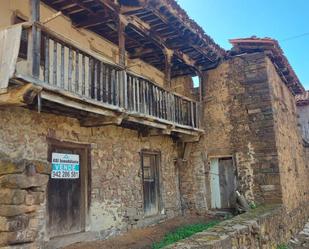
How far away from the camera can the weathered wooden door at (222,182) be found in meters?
10.3

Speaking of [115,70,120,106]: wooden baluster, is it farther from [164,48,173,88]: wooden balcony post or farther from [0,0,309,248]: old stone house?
[164,48,173,88]: wooden balcony post

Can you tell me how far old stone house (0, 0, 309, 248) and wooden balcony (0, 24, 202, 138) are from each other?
0.02 metres

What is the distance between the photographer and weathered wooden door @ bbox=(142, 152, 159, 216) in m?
9.51

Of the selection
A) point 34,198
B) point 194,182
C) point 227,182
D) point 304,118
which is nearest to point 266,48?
point 227,182

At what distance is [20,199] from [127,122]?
436cm

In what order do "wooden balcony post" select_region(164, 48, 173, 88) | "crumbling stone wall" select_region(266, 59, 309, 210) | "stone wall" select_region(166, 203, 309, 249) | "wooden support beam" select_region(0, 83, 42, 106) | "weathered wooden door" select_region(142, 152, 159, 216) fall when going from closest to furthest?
"wooden support beam" select_region(0, 83, 42, 106) → "stone wall" select_region(166, 203, 309, 249) → "wooden balcony post" select_region(164, 48, 173, 88) → "weathered wooden door" select_region(142, 152, 159, 216) → "crumbling stone wall" select_region(266, 59, 309, 210)

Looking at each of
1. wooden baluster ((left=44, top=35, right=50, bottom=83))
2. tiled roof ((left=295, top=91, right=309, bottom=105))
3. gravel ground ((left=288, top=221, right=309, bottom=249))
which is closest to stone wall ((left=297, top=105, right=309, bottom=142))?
tiled roof ((left=295, top=91, right=309, bottom=105))

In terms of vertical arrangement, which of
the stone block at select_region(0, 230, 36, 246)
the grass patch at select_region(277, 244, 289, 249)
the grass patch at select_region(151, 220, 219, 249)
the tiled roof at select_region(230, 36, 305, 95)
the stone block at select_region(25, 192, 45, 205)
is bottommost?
the grass patch at select_region(277, 244, 289, 249)

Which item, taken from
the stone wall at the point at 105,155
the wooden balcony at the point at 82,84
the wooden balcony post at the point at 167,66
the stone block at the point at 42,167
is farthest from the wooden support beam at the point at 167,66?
the stone block at the point at 42,167

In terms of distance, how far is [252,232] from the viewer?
22.3ft

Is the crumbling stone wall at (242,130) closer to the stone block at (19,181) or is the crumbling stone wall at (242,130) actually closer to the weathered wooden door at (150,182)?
the weathered wooden door at (150,182)

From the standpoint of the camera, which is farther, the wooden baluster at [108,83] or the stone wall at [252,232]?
the wooden baluster at [108,83]

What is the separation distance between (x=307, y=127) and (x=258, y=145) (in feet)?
34.1

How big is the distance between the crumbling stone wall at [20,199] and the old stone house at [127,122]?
0.01 m
